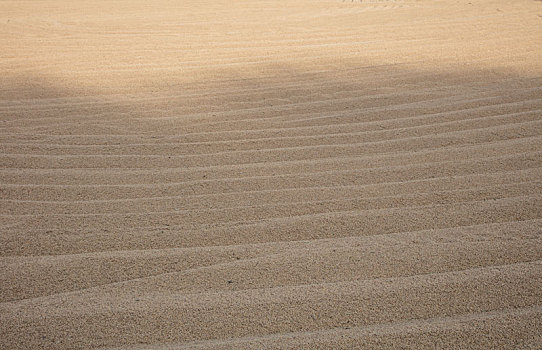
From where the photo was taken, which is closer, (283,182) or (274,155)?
(283,182)

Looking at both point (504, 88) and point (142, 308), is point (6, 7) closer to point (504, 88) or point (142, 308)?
point (504, 88)

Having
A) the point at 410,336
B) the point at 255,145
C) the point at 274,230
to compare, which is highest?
the point at 255,145

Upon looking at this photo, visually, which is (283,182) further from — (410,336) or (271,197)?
(410,336)

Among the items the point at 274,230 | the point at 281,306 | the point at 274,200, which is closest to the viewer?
the point at 281,306

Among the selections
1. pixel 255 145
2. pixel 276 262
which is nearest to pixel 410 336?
pixel 276 262

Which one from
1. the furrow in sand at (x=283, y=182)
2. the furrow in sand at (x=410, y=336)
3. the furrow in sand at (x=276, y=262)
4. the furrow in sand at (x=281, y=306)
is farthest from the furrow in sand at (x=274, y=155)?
the furrow in sand at (x=410, y=336)

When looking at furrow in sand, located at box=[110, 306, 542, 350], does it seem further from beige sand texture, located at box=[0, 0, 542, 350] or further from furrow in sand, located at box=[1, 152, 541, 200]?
furrow in sand, located at box=[1, 152, 541, 200]

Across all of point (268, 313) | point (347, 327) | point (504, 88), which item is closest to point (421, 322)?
point (347, 327)

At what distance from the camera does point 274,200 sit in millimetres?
2561

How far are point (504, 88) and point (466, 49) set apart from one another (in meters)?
1.43

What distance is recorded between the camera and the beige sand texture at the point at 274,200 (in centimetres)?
177

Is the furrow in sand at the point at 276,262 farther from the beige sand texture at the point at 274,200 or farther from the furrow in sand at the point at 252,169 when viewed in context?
the furrow in sand at the point at 252,169

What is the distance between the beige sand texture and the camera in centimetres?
177

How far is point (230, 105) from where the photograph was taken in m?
3.96
